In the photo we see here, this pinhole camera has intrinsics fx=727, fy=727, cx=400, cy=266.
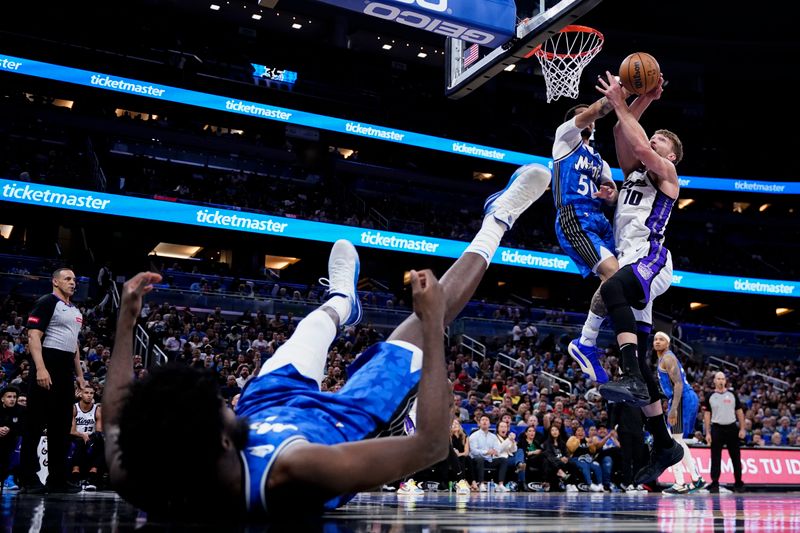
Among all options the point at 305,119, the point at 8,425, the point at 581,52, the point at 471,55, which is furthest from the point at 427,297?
the point at 305,119

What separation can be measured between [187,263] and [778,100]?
2625 centimetres

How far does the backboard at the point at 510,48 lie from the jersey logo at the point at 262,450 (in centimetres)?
530

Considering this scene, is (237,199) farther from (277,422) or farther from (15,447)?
(277,422)

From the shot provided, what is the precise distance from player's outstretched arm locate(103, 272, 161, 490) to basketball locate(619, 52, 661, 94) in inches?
137

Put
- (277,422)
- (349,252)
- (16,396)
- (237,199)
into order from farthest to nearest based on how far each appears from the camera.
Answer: (237,199)
(16,396)
(349,252)
(277,422)

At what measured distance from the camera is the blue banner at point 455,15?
6.34 meters

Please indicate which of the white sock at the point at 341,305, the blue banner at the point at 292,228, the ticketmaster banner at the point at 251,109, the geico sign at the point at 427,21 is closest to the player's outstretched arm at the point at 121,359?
the white sock at the point at 341,305

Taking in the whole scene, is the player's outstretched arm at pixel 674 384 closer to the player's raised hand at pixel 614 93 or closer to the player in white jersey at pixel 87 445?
the player's raised hand at pixel 614 93

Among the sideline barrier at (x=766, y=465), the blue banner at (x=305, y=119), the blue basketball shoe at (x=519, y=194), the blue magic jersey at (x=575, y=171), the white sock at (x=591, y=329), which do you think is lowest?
the sideline barrier at (x=766, y=465)

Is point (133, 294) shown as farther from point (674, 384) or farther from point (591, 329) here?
point (674, 384)

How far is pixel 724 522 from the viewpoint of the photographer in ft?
8.96

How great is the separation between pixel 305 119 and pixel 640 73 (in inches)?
842

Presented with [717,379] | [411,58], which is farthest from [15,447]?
[411,58]

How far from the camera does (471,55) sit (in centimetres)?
755
